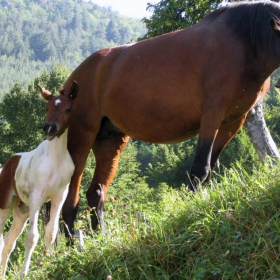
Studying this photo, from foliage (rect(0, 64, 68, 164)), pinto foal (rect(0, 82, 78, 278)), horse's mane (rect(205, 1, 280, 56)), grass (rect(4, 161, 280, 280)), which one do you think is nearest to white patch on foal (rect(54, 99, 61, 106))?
pinto foal (rect(0, 82, 78, 278))

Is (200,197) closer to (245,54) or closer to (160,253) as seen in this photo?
(160,253)

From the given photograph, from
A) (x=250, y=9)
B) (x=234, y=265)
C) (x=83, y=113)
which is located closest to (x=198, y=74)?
(x=250, y=9)

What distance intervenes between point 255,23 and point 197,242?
2.15 m

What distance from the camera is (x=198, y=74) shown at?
491 cm

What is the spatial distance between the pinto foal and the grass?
44cm

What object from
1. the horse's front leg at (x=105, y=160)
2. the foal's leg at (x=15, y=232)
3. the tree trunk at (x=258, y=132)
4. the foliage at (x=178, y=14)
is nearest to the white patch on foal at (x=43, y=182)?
the foal's leg at (x=15, y=232)

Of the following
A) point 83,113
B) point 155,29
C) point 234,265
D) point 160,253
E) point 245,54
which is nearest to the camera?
point 234,265

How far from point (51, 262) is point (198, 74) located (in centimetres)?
220

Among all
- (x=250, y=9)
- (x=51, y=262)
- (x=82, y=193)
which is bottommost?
(x=82, y=193)

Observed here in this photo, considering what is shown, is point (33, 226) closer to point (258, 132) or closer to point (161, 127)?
point (161, 127)

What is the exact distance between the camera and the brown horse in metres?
4.71

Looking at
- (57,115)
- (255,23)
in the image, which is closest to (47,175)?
(57,115)

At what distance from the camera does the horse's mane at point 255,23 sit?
468cm

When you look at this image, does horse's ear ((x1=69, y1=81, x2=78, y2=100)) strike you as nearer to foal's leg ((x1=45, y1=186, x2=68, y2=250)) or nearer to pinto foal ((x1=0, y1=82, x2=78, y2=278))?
pinto foal ((x1=0, y1=82, x2=78, y2=278))
